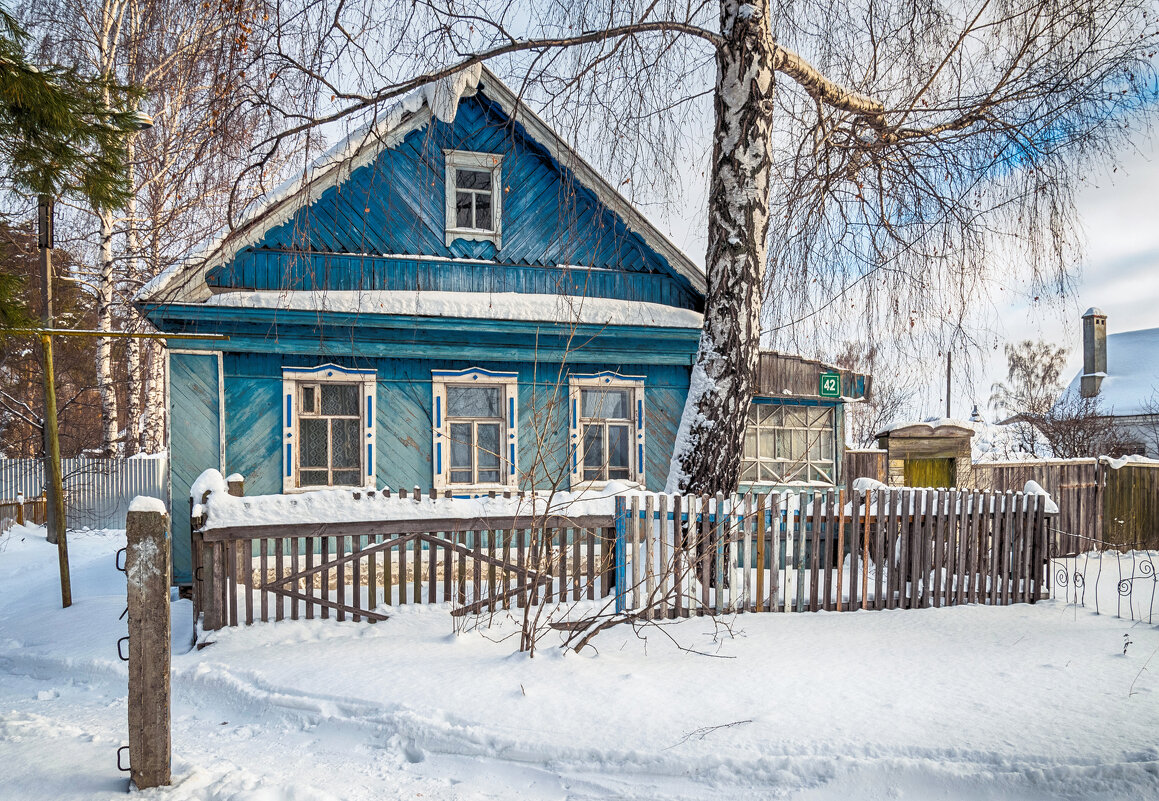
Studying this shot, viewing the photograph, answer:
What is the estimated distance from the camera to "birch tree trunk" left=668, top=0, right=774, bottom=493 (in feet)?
21.3

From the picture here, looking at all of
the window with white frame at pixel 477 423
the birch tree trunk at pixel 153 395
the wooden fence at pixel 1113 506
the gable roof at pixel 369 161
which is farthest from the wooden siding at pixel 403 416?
the birch tree trunk at pixel 153 395

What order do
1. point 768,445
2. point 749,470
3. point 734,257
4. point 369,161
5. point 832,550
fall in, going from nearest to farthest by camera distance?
point 734,257
point 832,550
point 369,161
point 749,470
point 768,445

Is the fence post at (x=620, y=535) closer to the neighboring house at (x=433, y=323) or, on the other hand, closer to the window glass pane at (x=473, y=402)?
the neighboring house at (x=433, y=323)

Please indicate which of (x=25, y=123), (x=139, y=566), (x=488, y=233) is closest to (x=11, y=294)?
(x=25, y=123)

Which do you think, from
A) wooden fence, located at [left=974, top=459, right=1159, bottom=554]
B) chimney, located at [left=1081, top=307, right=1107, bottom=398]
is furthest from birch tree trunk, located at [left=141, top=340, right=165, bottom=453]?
chimney, located at [left=1081, top=307, right=1107, bottom=398]

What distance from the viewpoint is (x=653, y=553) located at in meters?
6.21

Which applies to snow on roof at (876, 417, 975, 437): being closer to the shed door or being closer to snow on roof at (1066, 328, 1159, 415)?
the shed door

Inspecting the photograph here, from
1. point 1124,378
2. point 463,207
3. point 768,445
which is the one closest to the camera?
point 463,207

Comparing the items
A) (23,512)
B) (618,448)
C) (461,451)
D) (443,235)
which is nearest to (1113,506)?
(618,448)

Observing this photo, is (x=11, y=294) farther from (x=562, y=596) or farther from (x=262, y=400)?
(x=562, y=596)

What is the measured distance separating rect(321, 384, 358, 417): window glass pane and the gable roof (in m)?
1.90

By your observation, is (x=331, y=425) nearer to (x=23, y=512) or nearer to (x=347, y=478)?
(x=347, y=478)

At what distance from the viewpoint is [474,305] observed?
30.5 ft

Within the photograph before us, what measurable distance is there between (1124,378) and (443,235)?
116ft
